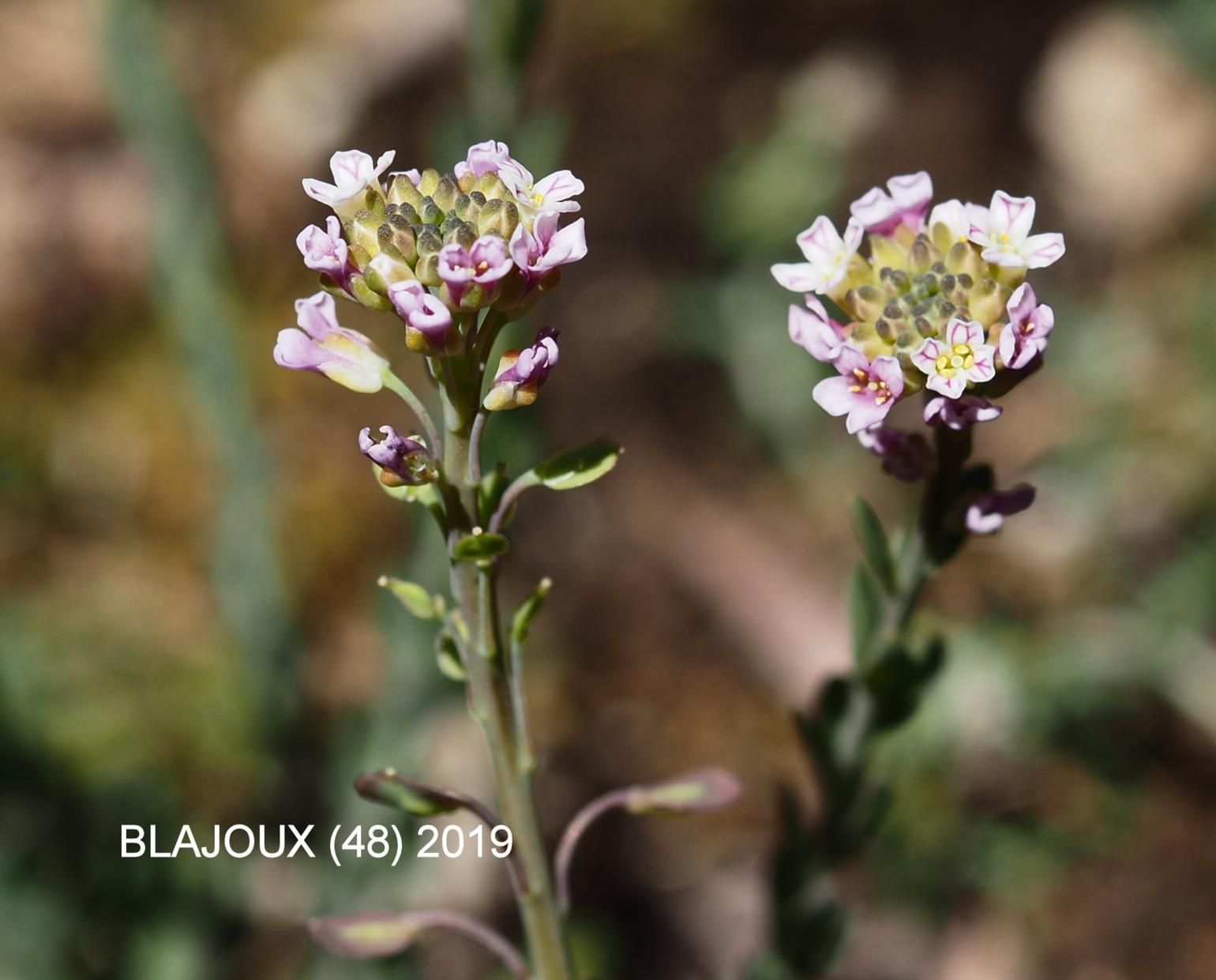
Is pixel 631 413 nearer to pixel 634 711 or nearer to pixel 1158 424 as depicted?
pixel 634 711

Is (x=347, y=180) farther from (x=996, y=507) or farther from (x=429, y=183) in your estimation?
(x=996, y=507)

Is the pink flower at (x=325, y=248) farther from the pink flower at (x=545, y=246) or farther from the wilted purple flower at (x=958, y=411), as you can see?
the wilted purple flower at (x=958, y=411)

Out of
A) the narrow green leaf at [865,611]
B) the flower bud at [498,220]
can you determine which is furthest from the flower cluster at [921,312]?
the flower bud at [498,220]

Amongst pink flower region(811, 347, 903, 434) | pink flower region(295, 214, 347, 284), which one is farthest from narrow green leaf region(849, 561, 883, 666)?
pink flower region(295, 214, 347, 284)

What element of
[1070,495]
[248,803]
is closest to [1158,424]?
[1070,495]

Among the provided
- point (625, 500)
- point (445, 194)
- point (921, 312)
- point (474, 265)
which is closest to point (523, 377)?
point (474, 265)
